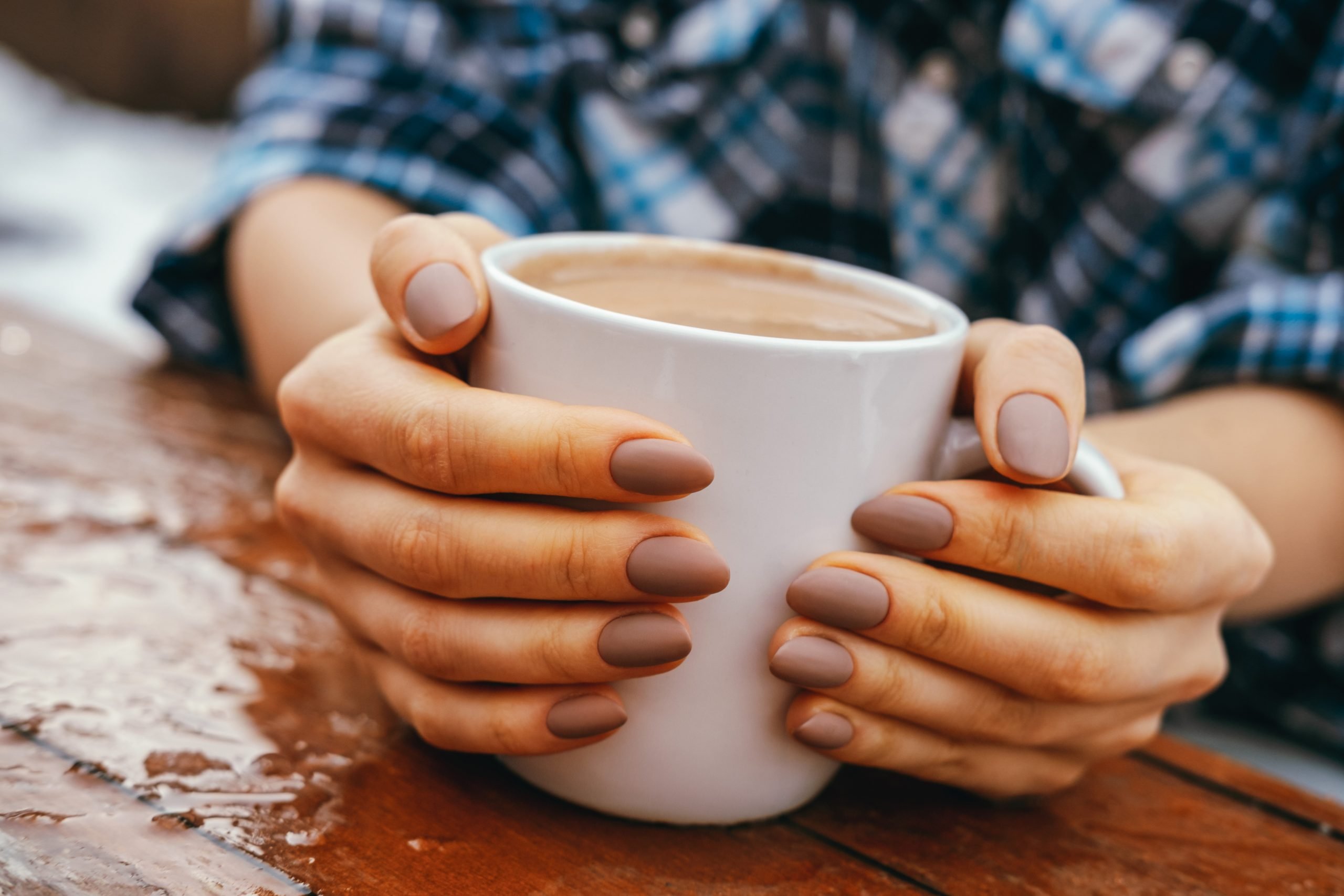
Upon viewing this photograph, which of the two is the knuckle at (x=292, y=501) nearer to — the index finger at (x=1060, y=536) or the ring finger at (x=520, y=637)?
the ring finger at (x=520, y=637)

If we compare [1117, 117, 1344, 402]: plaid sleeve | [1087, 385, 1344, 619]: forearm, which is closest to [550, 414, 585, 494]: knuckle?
[1087, 385, 1344, 619]: forearm

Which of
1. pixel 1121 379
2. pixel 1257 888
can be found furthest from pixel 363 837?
pixel 1121 379

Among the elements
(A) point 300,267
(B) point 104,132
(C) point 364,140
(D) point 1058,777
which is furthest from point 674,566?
(B) point 104,132

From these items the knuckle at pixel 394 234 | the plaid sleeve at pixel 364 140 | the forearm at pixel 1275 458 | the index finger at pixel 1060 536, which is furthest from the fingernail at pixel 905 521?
the plaid sleeve at pixel 364 140

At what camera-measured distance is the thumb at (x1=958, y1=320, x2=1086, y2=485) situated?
401mm

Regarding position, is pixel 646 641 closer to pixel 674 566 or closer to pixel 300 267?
pixel 674 566

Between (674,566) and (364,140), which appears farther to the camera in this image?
(364,140)

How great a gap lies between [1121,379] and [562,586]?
2.17ft

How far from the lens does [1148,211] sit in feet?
2.81

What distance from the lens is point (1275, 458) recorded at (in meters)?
0.73

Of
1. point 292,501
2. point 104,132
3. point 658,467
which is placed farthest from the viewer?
point 104,132

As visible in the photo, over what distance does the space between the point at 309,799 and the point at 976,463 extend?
12.2 inches

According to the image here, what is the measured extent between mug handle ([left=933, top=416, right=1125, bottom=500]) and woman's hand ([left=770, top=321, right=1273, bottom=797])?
0.01 metres

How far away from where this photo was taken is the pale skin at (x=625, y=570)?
0.39 metres
